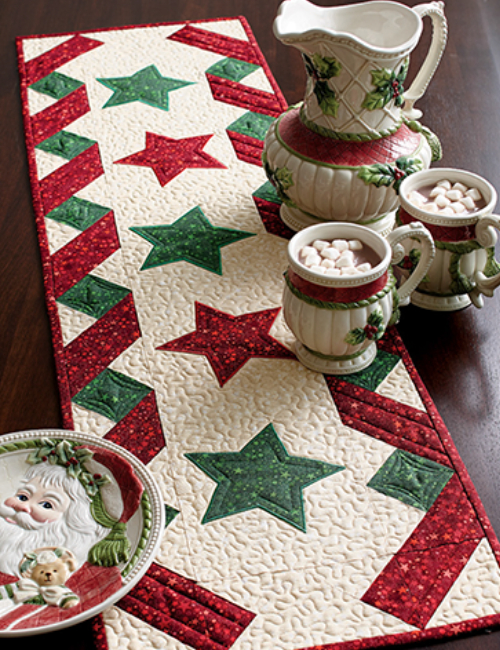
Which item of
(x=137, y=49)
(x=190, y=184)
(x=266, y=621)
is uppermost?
(x=137, y=49)

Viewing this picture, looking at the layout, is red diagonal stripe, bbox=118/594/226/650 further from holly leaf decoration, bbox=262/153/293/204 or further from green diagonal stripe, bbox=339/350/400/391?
holly leaf decoration, bbox=262/153/293/204

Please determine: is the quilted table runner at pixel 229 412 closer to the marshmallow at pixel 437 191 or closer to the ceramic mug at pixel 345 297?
the ceramic mug at pixel 345 297

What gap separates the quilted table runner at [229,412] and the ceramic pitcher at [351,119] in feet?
0.56

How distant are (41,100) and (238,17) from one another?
0.61m

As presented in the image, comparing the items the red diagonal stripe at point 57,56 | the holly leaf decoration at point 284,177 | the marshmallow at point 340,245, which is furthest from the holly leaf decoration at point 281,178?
the red diagonal stripe at point 57,56

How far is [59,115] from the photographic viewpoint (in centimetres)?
162

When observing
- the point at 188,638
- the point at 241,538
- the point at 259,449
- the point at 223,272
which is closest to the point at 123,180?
the point at 223,272

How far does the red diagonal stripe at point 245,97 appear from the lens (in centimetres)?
163

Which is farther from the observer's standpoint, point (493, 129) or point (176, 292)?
point (493, 129)

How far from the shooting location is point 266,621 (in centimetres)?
81

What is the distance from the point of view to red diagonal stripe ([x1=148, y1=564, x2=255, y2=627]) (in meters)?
0.81

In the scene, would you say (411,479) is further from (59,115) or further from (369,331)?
(59,115)

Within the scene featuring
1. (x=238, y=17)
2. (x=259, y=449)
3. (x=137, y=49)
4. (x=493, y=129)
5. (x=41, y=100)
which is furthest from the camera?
(x=238, y=17)

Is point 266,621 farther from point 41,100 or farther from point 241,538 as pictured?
point 41,100
